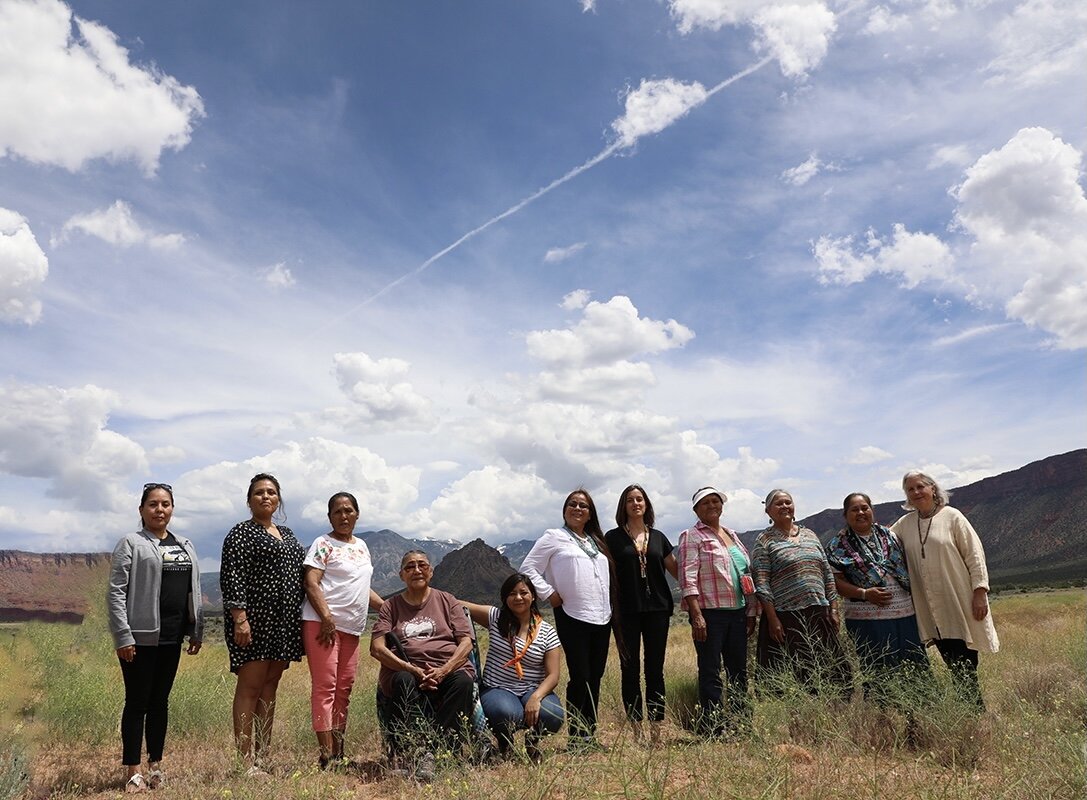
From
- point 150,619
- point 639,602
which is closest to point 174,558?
point 150,619

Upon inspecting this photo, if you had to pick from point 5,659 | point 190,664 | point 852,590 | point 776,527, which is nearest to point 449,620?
point 776,527

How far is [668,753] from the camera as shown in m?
3.65

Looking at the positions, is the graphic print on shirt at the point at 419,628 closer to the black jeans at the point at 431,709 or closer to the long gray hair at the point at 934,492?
the black jeans at the point at 431,709

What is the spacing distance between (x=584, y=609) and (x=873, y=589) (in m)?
2.23

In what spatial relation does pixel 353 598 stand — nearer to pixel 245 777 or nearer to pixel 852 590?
pixel 245 777

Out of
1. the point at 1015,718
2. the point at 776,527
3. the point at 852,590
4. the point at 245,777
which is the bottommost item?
the point at 1015,718

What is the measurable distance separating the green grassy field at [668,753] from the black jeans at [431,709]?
0.99 ft

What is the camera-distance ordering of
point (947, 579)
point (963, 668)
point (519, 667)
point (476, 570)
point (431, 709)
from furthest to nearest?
point (476, 570) < point (947, 579) < point (963, 668) < point (519, 667) < point (431, 709)

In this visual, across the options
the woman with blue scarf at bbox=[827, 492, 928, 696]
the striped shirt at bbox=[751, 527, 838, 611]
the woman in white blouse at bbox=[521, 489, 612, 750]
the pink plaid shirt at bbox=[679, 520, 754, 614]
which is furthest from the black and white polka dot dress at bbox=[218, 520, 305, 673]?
the woman with blue scarf at bbox=[827, 492, 928, 696]

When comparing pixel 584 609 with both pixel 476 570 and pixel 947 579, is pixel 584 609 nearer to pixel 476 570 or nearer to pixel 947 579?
pixel 947 579

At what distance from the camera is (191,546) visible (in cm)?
529

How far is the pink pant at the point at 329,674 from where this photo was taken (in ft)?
16.4

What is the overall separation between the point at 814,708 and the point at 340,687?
10.3 feet

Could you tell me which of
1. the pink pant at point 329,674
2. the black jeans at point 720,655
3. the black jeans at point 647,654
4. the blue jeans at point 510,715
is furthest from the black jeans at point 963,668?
the pink pant at point 329,674
